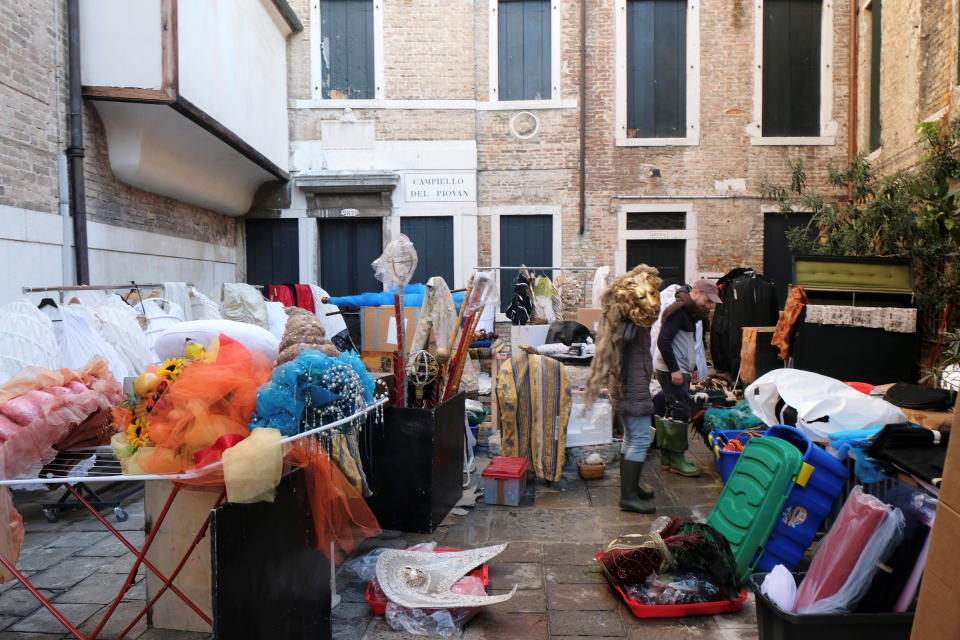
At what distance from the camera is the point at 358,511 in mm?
2939

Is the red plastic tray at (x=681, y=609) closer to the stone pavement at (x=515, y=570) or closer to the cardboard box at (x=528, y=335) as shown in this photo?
the stone pavement at (x=515, y=570)

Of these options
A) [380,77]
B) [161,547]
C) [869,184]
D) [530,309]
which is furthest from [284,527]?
[380,77]

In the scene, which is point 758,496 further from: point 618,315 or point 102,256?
point 102,256

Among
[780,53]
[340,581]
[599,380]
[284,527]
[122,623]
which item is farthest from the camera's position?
[780,53]

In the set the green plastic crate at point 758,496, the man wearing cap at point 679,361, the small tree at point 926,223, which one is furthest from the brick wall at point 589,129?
the green plastic crate at point 758,496

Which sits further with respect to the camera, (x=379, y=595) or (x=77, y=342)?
(x=77, y=342)

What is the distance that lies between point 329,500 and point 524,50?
10.4 m

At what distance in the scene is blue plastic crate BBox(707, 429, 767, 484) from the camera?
4.29 meters

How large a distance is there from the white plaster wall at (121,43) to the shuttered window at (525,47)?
6145 mm

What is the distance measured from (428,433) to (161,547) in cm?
161

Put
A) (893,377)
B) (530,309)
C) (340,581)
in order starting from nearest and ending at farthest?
(340,581) < (893,377) < (530,309)

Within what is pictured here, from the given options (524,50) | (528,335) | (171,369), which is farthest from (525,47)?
(171,369)

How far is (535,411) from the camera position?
5289mm

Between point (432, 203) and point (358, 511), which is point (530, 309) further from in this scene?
point (358, 511)
